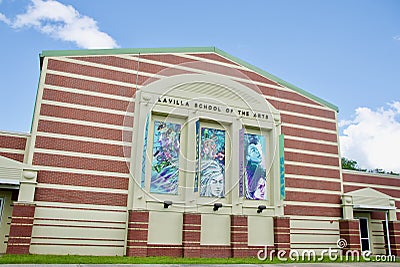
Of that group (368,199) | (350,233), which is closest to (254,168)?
(350,233)

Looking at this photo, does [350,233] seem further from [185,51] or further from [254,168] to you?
[185,51]

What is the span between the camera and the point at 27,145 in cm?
1686

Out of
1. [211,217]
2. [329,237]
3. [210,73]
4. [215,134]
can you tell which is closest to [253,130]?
[215,134]

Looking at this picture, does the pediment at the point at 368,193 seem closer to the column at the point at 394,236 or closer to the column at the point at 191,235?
the column at the point at 394,236

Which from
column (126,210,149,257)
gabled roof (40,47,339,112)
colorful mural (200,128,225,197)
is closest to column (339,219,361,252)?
gabled roof (40,47,339,112)

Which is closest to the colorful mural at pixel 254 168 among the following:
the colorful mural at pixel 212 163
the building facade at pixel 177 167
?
the building facade at pixel 177 167

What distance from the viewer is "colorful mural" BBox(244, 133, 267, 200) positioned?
2016cm

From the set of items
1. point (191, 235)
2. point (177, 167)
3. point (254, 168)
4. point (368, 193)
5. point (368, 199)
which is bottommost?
point (191, 235)

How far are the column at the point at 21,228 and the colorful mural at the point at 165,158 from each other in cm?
542

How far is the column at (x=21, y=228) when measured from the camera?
14961 mm

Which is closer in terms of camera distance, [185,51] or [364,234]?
[185,51]

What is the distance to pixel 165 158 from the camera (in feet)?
61.6

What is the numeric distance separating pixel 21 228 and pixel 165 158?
278 inches

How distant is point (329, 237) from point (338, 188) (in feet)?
10.0
